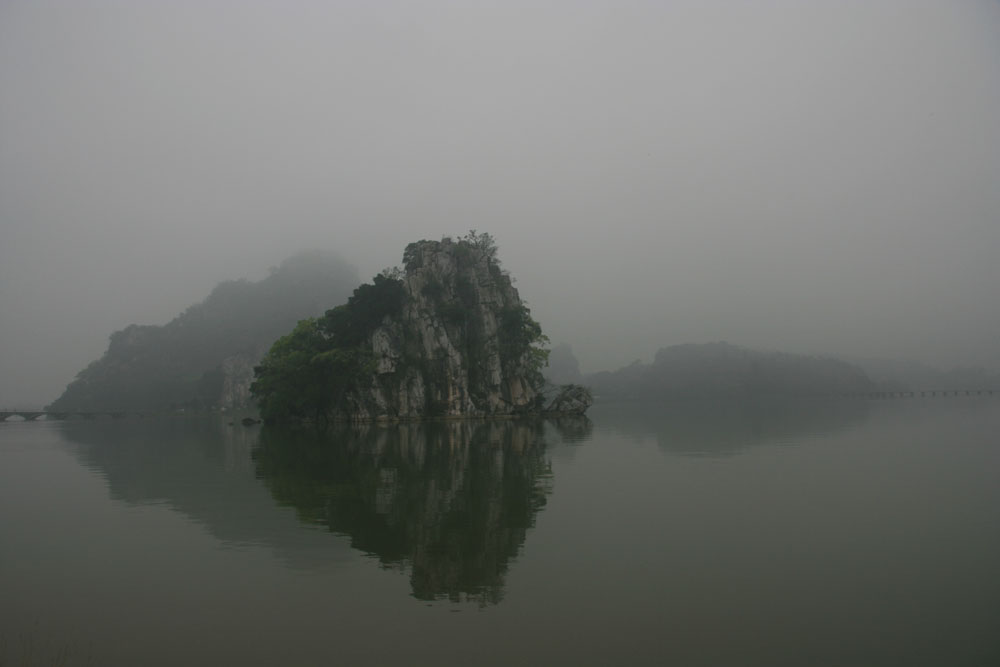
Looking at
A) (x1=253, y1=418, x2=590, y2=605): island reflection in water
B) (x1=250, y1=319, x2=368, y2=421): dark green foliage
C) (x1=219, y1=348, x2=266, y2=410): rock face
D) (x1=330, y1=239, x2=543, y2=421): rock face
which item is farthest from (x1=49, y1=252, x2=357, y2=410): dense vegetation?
(x1=253, y1=418, x2=590, y2=605): island reflection in water

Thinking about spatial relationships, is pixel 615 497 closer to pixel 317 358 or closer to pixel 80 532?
pixel 80 532

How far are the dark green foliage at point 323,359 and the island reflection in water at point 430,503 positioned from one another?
97.9 feet

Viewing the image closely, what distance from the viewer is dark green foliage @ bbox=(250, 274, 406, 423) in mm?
58062

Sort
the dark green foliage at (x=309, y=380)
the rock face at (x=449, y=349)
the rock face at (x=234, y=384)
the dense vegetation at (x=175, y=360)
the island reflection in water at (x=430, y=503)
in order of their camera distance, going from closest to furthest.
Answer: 1. the island reflection in water at (x=430, y=503)
2. the dark green foliage at (x=309, y=380)
3. the rock face at (x=449, y=349)
4. the rock face at (x=234, y=384)
5. the dense vegetation at (x=175, y=360)

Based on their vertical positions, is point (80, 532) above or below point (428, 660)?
below

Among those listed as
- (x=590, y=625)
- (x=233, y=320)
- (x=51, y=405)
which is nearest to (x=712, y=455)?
(x=590, y=625)

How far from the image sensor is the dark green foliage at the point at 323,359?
190ft

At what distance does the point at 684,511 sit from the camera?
12.8 metres

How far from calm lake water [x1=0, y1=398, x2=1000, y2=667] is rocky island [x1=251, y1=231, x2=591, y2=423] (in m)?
40.7

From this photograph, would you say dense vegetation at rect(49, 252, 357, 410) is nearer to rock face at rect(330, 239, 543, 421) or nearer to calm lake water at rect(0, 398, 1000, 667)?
rock face at rect(330, 239, 543, 421)

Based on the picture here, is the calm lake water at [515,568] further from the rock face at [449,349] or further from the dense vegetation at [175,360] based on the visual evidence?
the dense vegetation at [175,360]

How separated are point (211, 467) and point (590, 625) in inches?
838

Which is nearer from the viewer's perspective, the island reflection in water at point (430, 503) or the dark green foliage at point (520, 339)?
the island reflection in water at point (430, 503)

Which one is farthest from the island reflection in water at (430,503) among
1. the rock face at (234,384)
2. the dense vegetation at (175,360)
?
the dense vegetation at (175,360)
